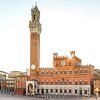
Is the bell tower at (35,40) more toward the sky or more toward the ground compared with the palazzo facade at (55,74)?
more toward the sky

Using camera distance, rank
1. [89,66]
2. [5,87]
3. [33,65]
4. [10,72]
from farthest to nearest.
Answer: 1. [10,72]
2. [5,87]
3. [33,65]
4. [89,66]

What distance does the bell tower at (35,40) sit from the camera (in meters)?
91.7

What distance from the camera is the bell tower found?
91.7m

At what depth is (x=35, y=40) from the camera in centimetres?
9225

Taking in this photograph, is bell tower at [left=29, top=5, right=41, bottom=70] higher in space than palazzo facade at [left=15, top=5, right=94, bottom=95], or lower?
higher

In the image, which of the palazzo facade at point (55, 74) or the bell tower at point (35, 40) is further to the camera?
the bell tower at point (35, 40)

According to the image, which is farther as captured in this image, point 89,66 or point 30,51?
point 30,51

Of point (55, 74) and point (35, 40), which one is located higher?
point (35, 40)

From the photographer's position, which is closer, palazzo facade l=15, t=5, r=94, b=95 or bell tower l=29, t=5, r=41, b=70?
palazzo facade l=15, t=5, r=94, b=95

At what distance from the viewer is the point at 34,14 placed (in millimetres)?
94938

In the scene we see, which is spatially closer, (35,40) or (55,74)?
(55,74)

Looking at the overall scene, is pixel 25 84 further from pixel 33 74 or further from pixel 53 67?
pixel 53 67

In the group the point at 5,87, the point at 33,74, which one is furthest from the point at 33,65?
the point at 5,87

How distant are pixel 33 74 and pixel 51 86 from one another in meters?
8.03
